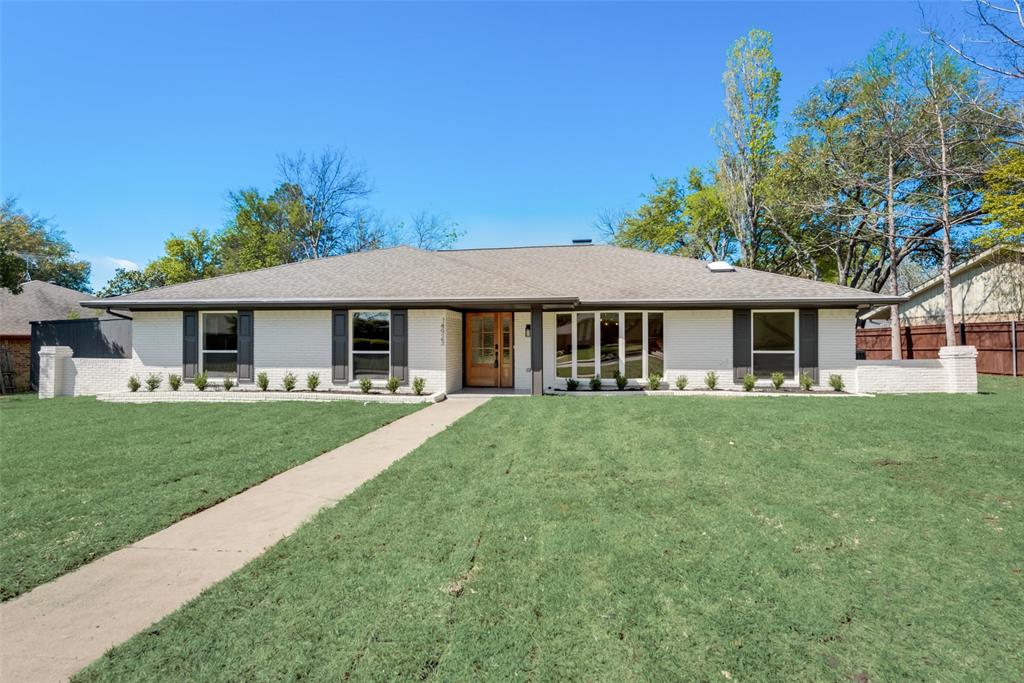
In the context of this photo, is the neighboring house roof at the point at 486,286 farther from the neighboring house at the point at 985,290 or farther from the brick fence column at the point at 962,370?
the neighboring house at the point at 985,290

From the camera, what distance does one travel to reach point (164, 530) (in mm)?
3674

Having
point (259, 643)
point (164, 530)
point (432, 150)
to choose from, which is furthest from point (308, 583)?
point (432, 150)

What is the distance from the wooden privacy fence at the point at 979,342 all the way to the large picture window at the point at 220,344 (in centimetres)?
2452

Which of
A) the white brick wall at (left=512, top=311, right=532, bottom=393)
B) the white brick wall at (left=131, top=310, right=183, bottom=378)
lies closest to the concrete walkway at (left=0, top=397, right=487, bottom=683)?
the white brick wall at (left=512, top=311, right=532, bottom=393)

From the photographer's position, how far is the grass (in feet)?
11.2

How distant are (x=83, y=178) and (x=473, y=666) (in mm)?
19500

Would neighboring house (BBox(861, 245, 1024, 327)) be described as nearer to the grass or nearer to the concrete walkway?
the grass

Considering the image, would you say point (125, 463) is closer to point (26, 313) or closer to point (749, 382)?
point (749, 382)

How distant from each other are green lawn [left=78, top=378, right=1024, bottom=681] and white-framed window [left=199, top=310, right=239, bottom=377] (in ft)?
30.8

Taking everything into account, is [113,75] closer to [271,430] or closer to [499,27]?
[499,27]

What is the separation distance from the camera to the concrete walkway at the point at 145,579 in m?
2.23

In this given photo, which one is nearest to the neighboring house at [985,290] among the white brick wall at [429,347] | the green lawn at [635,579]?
the white brick wall at [429,347]

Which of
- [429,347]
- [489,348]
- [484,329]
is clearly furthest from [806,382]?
[429,347]

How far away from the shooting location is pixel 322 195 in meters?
31.5
